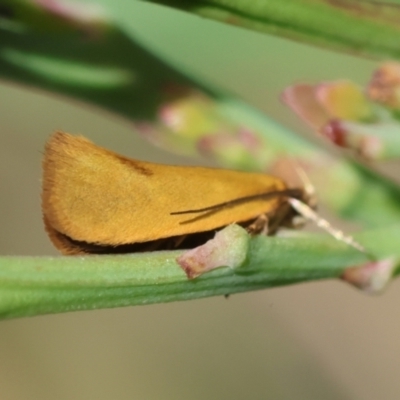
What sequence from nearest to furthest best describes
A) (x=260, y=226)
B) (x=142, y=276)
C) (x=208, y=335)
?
(x=142, y=276) → (x=260, y=226) → (x=208, y=335)

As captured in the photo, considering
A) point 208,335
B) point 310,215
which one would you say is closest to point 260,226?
point 310,215

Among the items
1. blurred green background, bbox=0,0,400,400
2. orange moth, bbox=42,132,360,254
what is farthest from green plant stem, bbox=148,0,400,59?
blurred green background, bbox=0,0,400,400

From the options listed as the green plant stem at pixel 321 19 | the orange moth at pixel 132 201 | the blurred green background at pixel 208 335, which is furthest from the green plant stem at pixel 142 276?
the blurred green background at pixel 208 335

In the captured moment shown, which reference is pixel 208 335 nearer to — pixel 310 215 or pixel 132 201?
pixel 310 215

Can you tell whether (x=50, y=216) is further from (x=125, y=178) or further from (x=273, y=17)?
(x=273, y=17)

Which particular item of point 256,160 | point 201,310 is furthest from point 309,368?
point 256,160

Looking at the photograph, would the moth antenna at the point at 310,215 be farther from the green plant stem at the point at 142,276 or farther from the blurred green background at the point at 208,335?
the blurred green background at the point at 208,335
